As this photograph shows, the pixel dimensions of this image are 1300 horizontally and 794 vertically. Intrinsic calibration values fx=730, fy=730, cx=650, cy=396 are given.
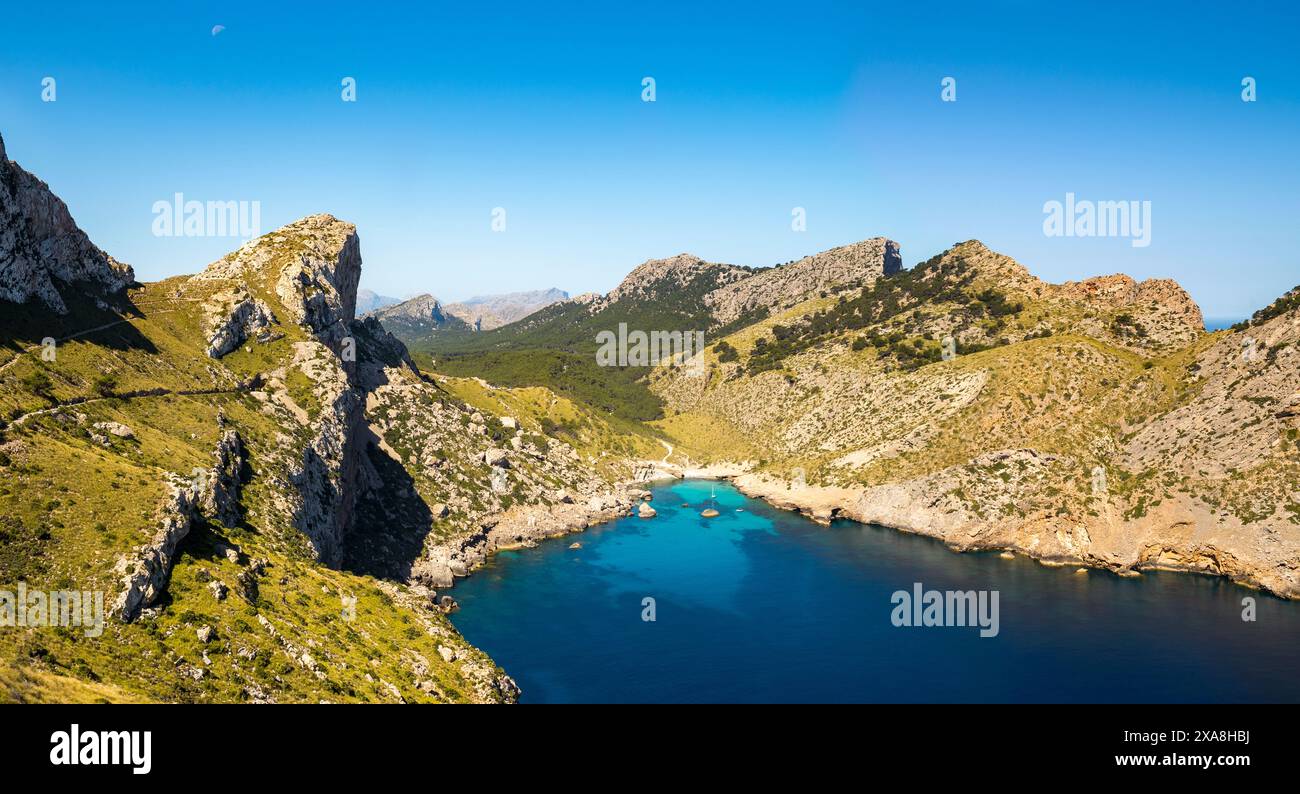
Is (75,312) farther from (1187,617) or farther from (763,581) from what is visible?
(1187,617)

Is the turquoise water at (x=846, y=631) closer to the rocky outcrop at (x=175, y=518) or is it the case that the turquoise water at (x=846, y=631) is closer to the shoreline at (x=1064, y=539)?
the shoreline at (x=1064, y=539)

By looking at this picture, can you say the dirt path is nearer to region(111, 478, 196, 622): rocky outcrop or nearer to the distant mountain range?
the distant mountain range

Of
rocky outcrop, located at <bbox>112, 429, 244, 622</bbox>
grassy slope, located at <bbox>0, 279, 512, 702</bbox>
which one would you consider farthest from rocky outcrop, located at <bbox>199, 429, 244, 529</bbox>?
grassy slope, located at <bbox>0, 279, 512, 702</bbox>

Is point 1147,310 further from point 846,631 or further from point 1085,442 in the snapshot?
point 846,631

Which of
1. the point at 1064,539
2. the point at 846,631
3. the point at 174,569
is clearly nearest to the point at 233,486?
the point at 174,569

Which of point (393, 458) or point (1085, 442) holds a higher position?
point (1085, 442)
